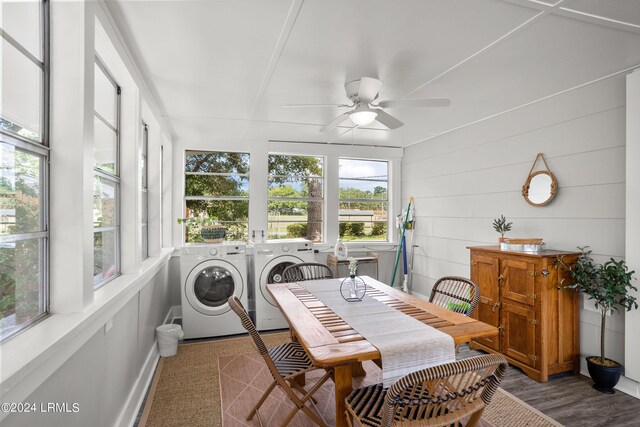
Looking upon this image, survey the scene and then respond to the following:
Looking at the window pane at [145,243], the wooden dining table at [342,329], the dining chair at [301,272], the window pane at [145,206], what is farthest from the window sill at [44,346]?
the window pane at [145,206]

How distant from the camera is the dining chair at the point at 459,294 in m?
2.28

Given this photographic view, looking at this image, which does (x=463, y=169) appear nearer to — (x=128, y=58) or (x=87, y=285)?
(x=128, y=58)

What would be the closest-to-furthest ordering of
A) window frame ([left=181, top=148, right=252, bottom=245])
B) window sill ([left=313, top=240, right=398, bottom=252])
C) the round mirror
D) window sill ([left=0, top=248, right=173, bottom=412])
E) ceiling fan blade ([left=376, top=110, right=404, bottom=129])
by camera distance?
window sill ([left=0, top=248, right=173, bottom=412])
ceiling fan blade ([left=376, top=110, right=404, bottom=129])
the round mirror
window frame ([left=181, top=148, right=252, bottom=245])
window sill ([left=313, top=240, right=398, bottom=252])

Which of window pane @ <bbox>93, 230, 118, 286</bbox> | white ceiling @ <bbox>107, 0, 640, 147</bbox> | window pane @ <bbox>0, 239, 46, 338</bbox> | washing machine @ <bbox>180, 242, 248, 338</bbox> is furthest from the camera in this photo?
washing machine @ <bbox>180, 242, 248, 338</bbox>

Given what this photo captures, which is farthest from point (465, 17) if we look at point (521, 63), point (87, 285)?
point (87, 285)

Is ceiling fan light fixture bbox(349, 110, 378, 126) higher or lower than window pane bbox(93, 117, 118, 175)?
higher

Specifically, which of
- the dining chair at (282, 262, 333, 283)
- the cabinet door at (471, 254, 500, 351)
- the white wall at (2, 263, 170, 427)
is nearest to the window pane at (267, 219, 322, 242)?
the dining chair at (282, 262, 333, 283)

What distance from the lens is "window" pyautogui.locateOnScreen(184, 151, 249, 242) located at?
15.3ft

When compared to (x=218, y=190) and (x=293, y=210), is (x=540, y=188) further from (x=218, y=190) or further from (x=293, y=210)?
(x=218, y=190)

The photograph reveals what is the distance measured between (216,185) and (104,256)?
2647 millimetres

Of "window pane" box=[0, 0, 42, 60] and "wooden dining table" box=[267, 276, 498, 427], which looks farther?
"wooden dining table" box=[267, 276, 498, 427]

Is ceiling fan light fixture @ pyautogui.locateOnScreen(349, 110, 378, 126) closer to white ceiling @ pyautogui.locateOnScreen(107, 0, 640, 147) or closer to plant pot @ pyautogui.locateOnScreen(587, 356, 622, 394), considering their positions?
white ceiling @ pyautogui.locateOnScreen(107, 0, 640, 147)

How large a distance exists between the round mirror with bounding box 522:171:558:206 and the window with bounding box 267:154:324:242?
2.78 m

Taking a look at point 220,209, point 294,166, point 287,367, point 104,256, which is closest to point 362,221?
point 294,166
